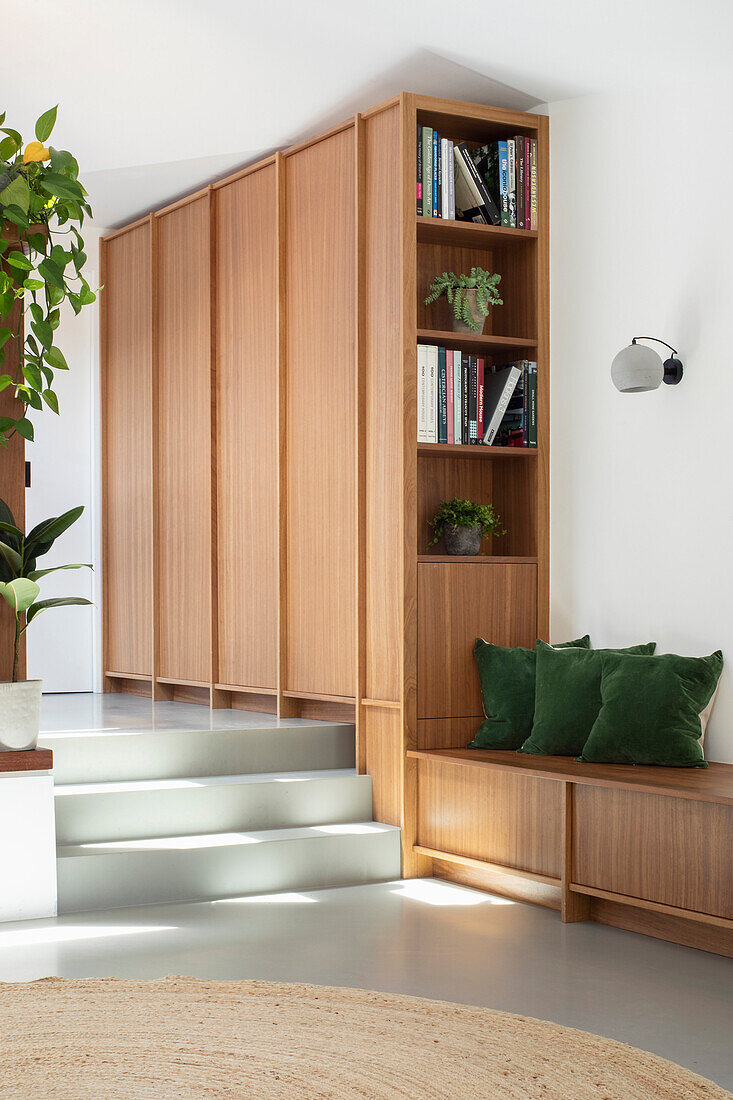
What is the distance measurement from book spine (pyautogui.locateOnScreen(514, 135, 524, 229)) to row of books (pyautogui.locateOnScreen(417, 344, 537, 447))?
579 mm

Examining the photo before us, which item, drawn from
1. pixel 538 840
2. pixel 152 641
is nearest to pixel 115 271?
pixel 152 641

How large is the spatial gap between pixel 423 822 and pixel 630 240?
2.32m

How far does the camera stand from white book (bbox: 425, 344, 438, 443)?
4.88 m

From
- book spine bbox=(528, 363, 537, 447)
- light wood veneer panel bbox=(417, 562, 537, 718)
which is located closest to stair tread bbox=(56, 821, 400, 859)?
light wood veneer panel bbox=(417, 562, 537, 718)

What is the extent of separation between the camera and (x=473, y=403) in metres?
5.00

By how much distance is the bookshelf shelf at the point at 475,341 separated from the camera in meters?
4.88

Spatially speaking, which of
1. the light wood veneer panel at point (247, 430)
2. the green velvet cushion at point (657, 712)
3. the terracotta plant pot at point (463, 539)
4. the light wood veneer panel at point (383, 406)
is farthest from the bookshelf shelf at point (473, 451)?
the green velvet cushion at point (657, 712)

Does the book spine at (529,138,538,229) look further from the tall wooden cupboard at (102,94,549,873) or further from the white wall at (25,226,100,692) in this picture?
the white wall at (25,226,100,692)

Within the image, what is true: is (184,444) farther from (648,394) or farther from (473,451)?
(648,394)

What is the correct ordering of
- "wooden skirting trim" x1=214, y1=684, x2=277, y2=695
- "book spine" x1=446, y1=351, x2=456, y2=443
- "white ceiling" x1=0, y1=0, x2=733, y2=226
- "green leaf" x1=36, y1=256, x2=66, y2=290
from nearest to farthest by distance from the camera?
"green leaf" x1=36, y1=256, x2=66, y2=290 < "white ceiling" x1=0, y1=0, x2=733, y2=226 < "book spine" x1=446, y1=351, x2=456, y2=443 < "wooden skirting trim" x1=214, y1=684, x2=277, y2=695

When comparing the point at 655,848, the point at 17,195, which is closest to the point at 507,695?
the point at 655,848

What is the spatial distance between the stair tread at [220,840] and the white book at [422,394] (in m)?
1.49

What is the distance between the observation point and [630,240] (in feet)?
15.6

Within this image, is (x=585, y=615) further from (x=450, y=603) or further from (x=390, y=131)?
(x=390, y=131)
